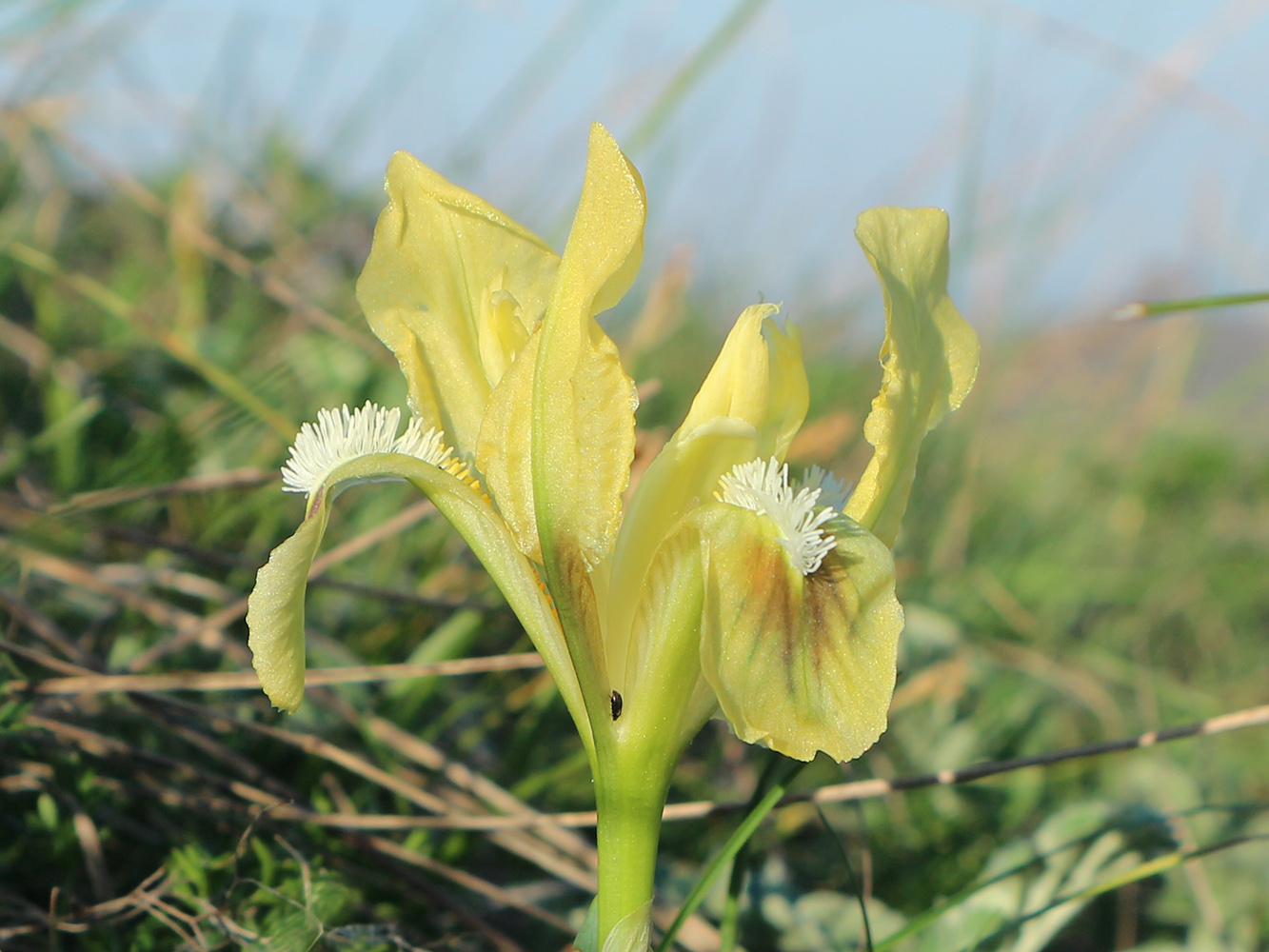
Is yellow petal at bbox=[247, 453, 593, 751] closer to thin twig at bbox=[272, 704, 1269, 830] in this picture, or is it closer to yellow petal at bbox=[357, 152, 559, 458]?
yellow petal at bbox=[357, 152, 559, 458]

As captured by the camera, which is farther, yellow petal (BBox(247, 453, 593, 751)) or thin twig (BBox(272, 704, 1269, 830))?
thin twig (BBox(272, 704, 1269, 830))

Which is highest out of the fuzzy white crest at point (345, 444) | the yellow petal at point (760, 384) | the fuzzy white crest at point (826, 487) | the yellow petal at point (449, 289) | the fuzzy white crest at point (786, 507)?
the yellow petal at point (449, 289)

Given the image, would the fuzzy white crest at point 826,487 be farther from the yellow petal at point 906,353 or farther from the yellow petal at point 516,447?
the yellow petal at point 516,447

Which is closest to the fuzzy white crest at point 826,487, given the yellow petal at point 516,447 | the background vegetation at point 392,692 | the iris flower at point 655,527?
the iris flower at point 655,527

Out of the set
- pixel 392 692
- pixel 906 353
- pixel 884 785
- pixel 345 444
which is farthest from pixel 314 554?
pixel 392 692

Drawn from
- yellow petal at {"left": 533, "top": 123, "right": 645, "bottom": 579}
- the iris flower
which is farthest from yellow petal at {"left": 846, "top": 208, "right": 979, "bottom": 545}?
yellow petal at {"left": 533, "top": 123, "right": 645, "bottom": 579}

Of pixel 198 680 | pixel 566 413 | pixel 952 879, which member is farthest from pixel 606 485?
pixel 952 879
